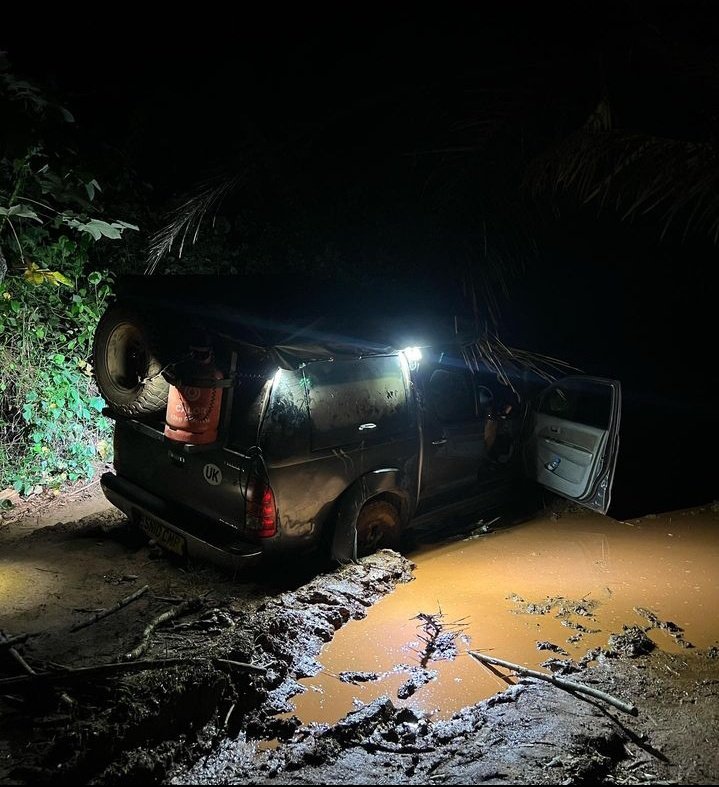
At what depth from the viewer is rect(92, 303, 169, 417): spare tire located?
4816 millimetres

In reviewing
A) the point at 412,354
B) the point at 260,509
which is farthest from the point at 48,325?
the point at 412,354

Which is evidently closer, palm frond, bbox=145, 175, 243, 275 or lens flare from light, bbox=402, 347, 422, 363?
lens flare from light, bbox=402, 347, 422, 363

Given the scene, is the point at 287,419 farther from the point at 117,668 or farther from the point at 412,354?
the point at 117,668

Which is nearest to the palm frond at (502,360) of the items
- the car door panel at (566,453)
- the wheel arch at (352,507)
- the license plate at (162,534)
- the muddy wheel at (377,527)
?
the car door panel at (566,453)

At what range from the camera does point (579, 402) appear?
6117 millimetres

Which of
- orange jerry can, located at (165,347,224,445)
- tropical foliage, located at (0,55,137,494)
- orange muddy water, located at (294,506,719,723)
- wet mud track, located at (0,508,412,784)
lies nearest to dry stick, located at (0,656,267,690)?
wet mud track, located at (0,508,412,784)

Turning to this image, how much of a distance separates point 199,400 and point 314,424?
31.4 inches

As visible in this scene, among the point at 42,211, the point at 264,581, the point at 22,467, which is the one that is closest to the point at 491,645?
the point at 264,581

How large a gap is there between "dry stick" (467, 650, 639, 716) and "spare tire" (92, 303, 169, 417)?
285 centimetres

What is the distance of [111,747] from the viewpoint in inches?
116

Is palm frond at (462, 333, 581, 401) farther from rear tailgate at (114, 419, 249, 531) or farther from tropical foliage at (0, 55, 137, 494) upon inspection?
tropical foliage at (0, 55, 137, 494)

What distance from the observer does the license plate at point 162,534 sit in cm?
466

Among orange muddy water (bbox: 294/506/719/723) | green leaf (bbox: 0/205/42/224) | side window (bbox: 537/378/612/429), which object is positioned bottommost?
orange muddy water (bbox: 294/506/719/723)

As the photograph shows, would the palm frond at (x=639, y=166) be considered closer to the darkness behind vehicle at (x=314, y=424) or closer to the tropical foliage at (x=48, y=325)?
the darkness behind vehicle at (x=314, y=424)
